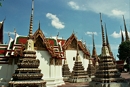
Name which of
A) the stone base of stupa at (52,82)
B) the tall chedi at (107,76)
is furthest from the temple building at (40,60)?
the tall chedi at (107,76)

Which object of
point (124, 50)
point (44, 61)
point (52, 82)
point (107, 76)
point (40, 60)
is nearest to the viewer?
point (107, 76)

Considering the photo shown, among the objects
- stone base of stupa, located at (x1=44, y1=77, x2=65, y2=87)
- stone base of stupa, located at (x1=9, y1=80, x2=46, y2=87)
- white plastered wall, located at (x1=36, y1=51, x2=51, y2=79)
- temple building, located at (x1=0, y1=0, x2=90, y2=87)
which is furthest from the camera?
white plastered wall, located at (x1=36, y1=51, x2=51, y2=79)

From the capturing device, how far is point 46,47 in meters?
15.8

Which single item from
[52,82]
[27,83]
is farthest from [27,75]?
[52,82]

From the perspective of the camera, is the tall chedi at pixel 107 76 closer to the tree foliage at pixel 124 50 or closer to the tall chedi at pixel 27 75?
the tall chedi at pixel 27 75

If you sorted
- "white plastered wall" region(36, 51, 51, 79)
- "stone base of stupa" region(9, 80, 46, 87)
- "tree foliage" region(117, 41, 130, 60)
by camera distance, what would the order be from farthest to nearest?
"tree foliage" region(117, 41, 130, 60), "white plastered wall" region(36, 51, 51, 79), "stone base of stupa" region(9, 80, 46, 87)

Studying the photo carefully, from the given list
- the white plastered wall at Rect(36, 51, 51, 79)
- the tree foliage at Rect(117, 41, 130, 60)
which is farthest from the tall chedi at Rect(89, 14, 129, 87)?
the tree foliage at Rect(117, 41, 130, 60)

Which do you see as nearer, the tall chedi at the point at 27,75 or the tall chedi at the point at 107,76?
the tall chedi at the point at 27,75

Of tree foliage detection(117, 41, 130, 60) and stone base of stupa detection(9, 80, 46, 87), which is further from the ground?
tree foliage detection(117, 41, 130, 60)

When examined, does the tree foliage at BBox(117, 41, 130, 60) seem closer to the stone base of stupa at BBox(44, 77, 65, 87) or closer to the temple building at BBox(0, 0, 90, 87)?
the temple building at BBox(0, 0, 90, 87)

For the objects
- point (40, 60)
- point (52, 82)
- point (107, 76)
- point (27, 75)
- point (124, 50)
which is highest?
point (124, 50)

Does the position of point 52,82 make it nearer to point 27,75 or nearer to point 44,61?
point 44,61

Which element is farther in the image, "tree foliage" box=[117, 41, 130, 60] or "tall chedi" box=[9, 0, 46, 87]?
"tree foliage" box=[117, 41, 130, 60]

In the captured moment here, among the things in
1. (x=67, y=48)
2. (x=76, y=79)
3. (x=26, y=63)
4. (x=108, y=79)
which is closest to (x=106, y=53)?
(x=108, y=79)
